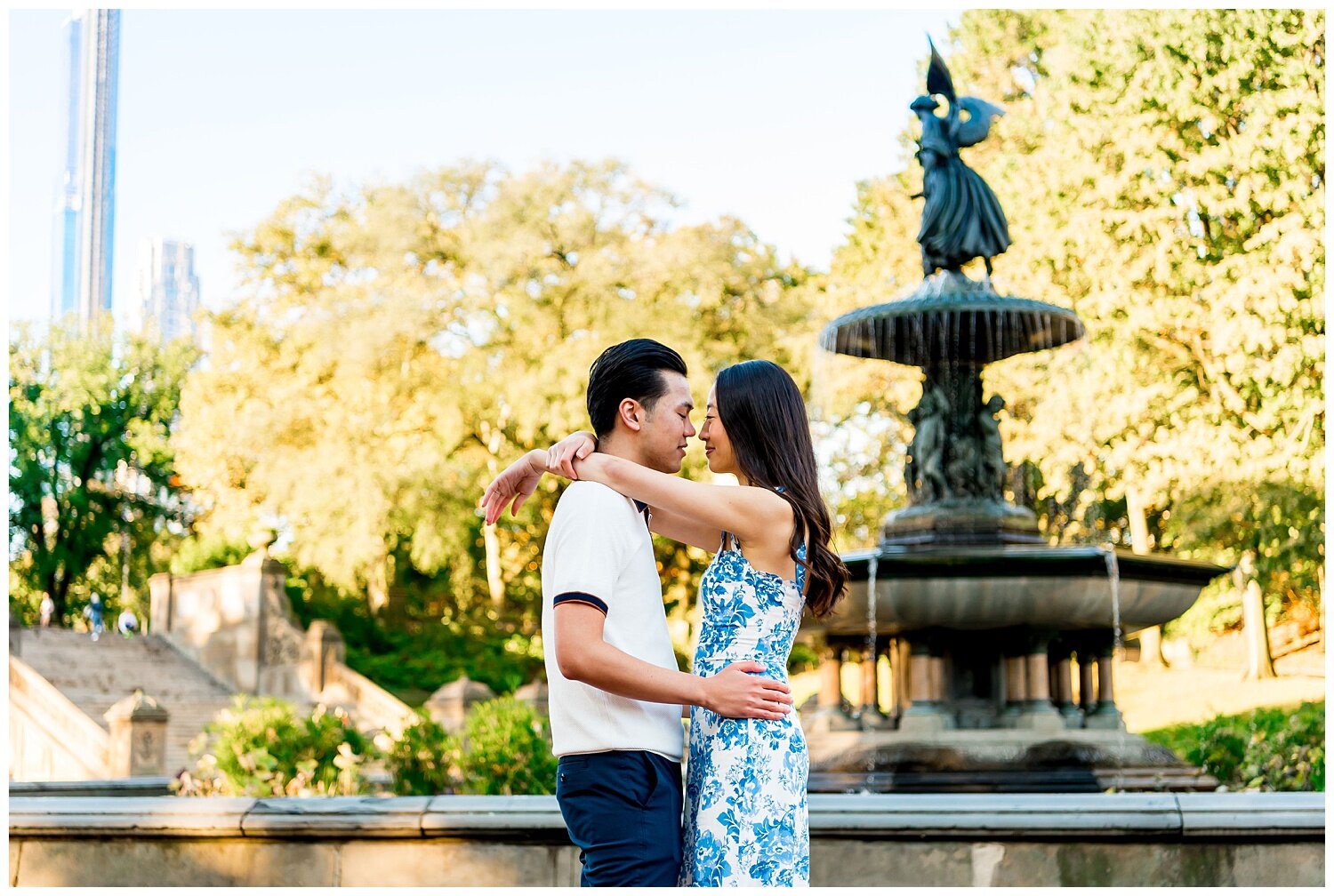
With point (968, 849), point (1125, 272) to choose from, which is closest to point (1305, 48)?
point (1125, 272)

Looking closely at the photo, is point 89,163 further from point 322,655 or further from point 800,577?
point 800,577

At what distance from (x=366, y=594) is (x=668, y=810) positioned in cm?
3201

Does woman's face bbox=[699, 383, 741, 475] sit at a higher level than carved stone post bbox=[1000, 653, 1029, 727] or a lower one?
higher

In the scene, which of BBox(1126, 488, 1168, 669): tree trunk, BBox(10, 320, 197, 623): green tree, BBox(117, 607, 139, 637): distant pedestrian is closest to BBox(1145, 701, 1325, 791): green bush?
BBox(1126, 488, 1168, 669): tree trunk

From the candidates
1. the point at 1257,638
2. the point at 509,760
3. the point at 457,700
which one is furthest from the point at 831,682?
the point at 1257,638

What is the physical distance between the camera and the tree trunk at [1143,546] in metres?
23.5

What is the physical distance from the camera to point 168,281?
13062 cm

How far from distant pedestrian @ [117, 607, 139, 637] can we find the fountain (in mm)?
35558

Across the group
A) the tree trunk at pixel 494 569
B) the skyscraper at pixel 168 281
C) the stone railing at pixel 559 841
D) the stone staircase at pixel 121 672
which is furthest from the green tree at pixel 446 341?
the skyscraper at pixel 168 281

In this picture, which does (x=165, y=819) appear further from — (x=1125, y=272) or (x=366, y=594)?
(x=366, y=594)

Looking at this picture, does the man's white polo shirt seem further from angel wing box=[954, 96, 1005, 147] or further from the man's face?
angel wing box=[954, 96, 1005, 147]

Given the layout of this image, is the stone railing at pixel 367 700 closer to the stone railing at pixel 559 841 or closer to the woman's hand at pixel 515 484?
the stone railing at pixel 559 841

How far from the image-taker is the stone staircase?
98.1 ft

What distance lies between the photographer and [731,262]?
28.3m
